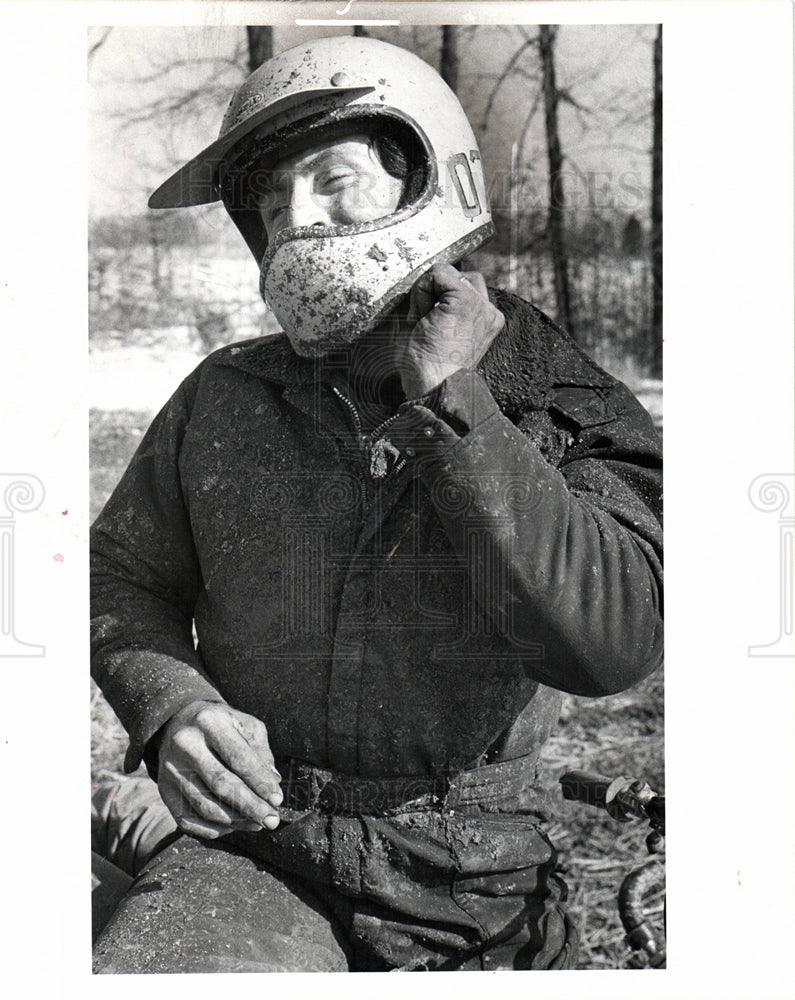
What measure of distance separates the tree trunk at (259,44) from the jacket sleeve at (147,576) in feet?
1.94

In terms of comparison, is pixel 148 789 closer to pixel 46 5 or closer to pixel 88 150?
pixel 88 150

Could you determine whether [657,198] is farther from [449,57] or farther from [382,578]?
[382,578]

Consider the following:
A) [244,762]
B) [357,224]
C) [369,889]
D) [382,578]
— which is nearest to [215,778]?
[244,762]

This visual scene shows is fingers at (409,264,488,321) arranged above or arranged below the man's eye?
below

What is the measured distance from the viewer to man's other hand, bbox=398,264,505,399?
2334 mm

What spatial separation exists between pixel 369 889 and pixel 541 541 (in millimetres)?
656

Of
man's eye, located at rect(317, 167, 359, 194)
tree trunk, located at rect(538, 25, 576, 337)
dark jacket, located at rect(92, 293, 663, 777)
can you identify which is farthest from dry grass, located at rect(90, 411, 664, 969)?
tree trunk, located at rect(538, 25, 576, 337)

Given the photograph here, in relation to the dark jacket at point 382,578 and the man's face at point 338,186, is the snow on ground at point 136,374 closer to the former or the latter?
the dark jacket at point 382,578

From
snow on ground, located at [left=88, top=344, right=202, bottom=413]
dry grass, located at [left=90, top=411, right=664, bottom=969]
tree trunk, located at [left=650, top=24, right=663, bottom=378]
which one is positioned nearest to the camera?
tree trunk, located at [left=650, top=24, right=663, bottom=378]

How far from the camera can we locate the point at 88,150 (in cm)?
260

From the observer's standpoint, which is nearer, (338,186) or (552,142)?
(338,186)

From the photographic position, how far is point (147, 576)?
262cm

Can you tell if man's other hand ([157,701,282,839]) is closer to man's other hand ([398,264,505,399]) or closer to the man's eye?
man's other hand ([398,264,505,399])

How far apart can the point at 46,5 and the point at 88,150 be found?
0.25 meters
